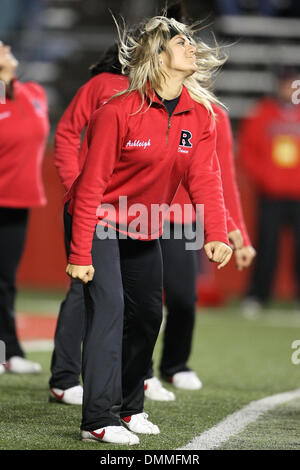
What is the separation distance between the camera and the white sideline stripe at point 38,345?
7637 mm

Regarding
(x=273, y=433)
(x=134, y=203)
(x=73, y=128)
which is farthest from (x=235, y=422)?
(x=73, y=128)

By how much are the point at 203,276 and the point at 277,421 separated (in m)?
6.40

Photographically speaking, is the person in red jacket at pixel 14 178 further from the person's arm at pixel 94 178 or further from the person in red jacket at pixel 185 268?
the person's arm at pixel 94 178

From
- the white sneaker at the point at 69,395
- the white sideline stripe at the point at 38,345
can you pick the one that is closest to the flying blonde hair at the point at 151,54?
the white sneaker at the point at 69,395

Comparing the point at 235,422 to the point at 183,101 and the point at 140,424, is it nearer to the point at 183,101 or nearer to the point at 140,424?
the point at 140,424

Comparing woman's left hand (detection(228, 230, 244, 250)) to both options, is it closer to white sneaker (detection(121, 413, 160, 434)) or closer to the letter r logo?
the letter r logo

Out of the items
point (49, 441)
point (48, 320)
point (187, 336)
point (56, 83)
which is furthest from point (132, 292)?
point (56, 83)

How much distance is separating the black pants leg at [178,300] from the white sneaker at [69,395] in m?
0.79

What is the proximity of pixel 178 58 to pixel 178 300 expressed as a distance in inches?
73.8

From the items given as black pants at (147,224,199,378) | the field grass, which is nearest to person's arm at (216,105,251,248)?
black pants at (147,224,199,378)

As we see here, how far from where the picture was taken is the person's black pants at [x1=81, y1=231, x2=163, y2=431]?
4.27 meters

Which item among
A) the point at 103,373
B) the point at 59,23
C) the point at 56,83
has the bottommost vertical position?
the point at 103,373
